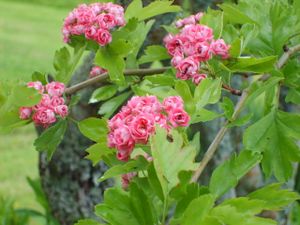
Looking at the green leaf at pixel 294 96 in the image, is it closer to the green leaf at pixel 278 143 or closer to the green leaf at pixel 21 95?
the green leaf at pixel 278 143

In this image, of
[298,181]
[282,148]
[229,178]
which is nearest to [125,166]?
[229,178]

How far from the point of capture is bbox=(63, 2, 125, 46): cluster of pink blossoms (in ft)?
5.54

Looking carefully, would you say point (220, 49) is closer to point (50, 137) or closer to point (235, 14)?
point (235, 14)

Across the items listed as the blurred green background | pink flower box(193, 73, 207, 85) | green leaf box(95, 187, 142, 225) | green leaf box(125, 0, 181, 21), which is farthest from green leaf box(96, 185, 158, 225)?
green leaf box(125, 0, 181, 21)

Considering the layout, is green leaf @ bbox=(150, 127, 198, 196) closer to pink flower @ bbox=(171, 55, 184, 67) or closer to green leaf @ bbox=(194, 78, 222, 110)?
green leaf @ bbox=(194, 78, 222, 110)

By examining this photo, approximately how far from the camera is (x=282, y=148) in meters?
1.64

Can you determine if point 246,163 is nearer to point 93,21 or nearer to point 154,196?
point 154,196

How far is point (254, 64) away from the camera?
4.88 feet

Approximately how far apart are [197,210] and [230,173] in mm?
232

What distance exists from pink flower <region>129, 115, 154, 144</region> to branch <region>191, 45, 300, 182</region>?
0.40 ft

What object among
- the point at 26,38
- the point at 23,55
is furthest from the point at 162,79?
the point at 26,38

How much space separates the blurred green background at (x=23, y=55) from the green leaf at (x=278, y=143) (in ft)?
2.01

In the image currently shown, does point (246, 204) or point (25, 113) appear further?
point (25, 113)

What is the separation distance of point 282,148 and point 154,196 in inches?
18.8
